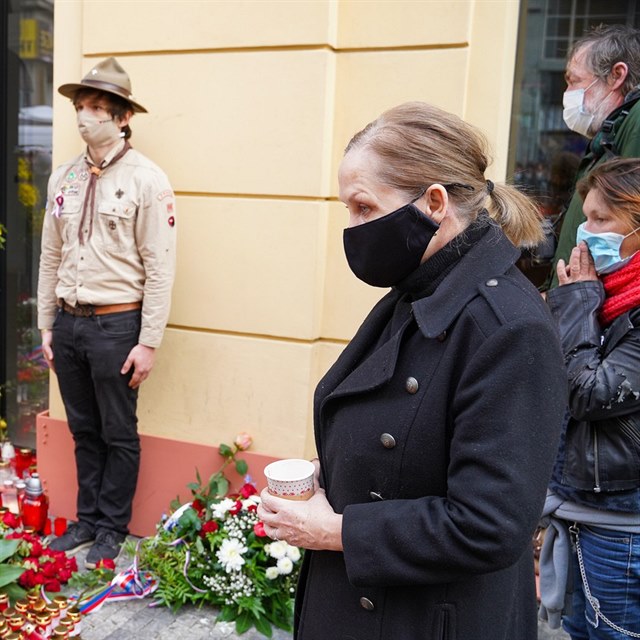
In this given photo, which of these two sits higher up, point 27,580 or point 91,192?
point 91,192

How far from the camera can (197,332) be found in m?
3.74

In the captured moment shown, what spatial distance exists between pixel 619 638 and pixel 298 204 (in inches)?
87.6

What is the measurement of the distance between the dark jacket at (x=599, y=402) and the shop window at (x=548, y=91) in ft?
5.18

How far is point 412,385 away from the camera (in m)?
1.37

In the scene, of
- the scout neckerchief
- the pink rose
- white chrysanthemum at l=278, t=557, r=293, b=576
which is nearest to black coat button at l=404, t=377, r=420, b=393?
white chrysanthemum at l=278, t=557, r=293, b=576

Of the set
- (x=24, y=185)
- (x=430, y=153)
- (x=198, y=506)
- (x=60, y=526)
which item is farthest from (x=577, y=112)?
(x=24, y=185)

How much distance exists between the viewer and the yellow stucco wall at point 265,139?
3.28 metres

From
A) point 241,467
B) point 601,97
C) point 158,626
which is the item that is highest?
point 601,97

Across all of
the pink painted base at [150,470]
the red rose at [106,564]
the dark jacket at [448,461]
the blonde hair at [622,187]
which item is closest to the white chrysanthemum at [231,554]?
the pink painted base at [150,470]

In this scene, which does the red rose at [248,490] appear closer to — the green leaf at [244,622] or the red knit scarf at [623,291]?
the green leaf at [244,622]

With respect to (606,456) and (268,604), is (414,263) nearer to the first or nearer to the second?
(606,456)

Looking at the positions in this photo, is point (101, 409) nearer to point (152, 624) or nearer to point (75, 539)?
point (75, 539)

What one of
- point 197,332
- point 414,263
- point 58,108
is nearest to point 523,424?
point 414,263

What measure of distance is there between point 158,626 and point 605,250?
91.9 inches
